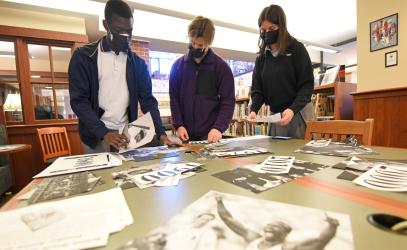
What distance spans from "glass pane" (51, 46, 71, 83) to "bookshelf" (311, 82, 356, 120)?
3753 mm

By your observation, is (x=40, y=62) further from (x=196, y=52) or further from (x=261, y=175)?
(x=261, y=175)

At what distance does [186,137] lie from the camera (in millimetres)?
1417

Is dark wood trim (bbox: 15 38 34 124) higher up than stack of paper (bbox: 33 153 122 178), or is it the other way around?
dark wood trim (bbox: 15 38 34 124)

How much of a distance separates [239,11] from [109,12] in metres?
3.35

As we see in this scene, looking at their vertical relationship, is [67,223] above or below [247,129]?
above

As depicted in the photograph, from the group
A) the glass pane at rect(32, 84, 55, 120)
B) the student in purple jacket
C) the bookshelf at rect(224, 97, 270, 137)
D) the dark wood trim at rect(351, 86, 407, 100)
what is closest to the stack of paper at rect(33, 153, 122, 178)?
the student in purple jacket

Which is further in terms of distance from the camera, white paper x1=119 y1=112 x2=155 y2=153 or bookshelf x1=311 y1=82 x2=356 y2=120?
bookshelf x1=311 y1=82 x2=356 y2=120

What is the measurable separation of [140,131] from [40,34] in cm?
318

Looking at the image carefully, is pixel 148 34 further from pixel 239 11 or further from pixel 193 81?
pixel 193 81

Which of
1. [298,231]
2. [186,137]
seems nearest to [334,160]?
[298,231]

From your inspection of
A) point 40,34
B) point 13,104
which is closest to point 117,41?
point 40,34

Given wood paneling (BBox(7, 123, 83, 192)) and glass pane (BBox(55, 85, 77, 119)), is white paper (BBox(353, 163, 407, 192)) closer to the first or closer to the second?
glass pane (BBox(55, 85, 77, 119))

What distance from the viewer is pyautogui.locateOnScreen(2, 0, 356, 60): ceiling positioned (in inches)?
128

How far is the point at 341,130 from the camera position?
124 centimetres
